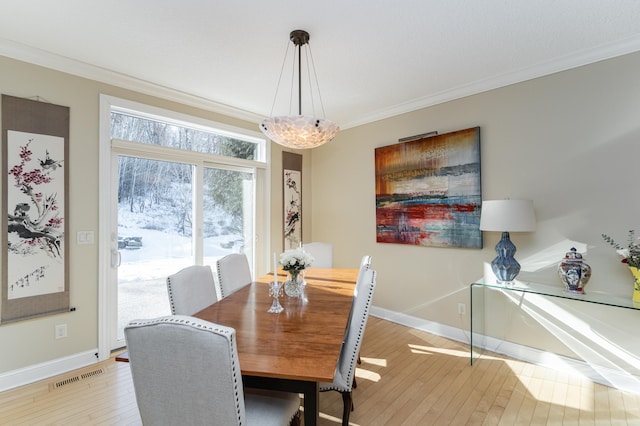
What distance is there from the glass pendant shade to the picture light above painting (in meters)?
1.55

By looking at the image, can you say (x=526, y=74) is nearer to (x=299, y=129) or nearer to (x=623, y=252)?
(x=623, y=252)

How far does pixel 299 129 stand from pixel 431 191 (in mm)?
1876

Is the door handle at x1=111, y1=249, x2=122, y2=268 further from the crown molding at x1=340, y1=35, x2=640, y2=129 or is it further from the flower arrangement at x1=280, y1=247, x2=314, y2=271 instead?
the crown molding at x1=340, y1=35, x2=640, y2=129

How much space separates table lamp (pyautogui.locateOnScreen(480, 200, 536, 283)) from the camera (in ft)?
8.07

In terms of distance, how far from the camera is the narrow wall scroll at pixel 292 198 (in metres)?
4.33

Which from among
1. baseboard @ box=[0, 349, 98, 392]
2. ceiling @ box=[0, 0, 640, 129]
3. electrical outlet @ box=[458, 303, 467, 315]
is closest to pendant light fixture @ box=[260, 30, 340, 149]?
ceiling @ box=[0, 0, 640, 129]

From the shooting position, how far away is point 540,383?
2355 millimetres

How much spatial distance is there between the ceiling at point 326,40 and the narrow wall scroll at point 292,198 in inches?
55.1

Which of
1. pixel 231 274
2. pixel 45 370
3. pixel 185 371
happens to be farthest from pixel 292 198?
pixel 185 371

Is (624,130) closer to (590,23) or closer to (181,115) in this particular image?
(590,23)

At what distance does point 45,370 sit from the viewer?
2.46 meters

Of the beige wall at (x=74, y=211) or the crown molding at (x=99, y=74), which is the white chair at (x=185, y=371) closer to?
the beige wall at (x=74, y=211)

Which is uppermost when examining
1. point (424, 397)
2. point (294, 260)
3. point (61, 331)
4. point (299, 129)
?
point (299, 129)

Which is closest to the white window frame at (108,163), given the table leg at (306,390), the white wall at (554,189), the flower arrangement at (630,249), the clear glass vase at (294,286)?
the clear glass vase at (294,286)
